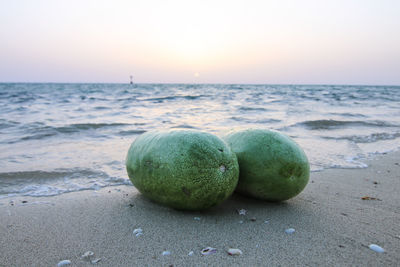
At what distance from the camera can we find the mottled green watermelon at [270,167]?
8.29 feet

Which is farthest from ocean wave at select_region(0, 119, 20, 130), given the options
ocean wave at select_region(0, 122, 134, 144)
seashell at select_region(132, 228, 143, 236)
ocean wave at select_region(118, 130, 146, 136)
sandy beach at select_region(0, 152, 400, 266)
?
seashell at select_region(132, 228, 143, 236)

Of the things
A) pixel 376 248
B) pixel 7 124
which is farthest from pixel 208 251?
pixel 7 124

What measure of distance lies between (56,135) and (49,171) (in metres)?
3.08

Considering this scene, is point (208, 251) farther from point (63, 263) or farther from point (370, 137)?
point (370, 137)

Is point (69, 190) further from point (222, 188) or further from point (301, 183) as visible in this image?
point (301, 183)

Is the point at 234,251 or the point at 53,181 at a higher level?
the point at 234,251

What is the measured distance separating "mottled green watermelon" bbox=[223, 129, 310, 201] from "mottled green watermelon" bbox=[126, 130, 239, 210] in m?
0.23

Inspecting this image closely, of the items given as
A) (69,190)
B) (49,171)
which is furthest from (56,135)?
(69,190)

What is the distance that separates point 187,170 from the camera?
7.27 ft

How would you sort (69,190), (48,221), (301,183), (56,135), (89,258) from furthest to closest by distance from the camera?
1. (56,135)
2. (69,190)
3. (301,183)
4. (48,221)
5. (89,258)

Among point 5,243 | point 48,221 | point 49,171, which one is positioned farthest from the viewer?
point 49,171

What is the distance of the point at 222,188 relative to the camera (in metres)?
2.30

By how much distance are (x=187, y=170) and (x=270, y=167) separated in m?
0.74

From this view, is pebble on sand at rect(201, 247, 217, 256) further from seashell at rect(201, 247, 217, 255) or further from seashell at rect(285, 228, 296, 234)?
seashell at rect(285, 228, 296, 234)
